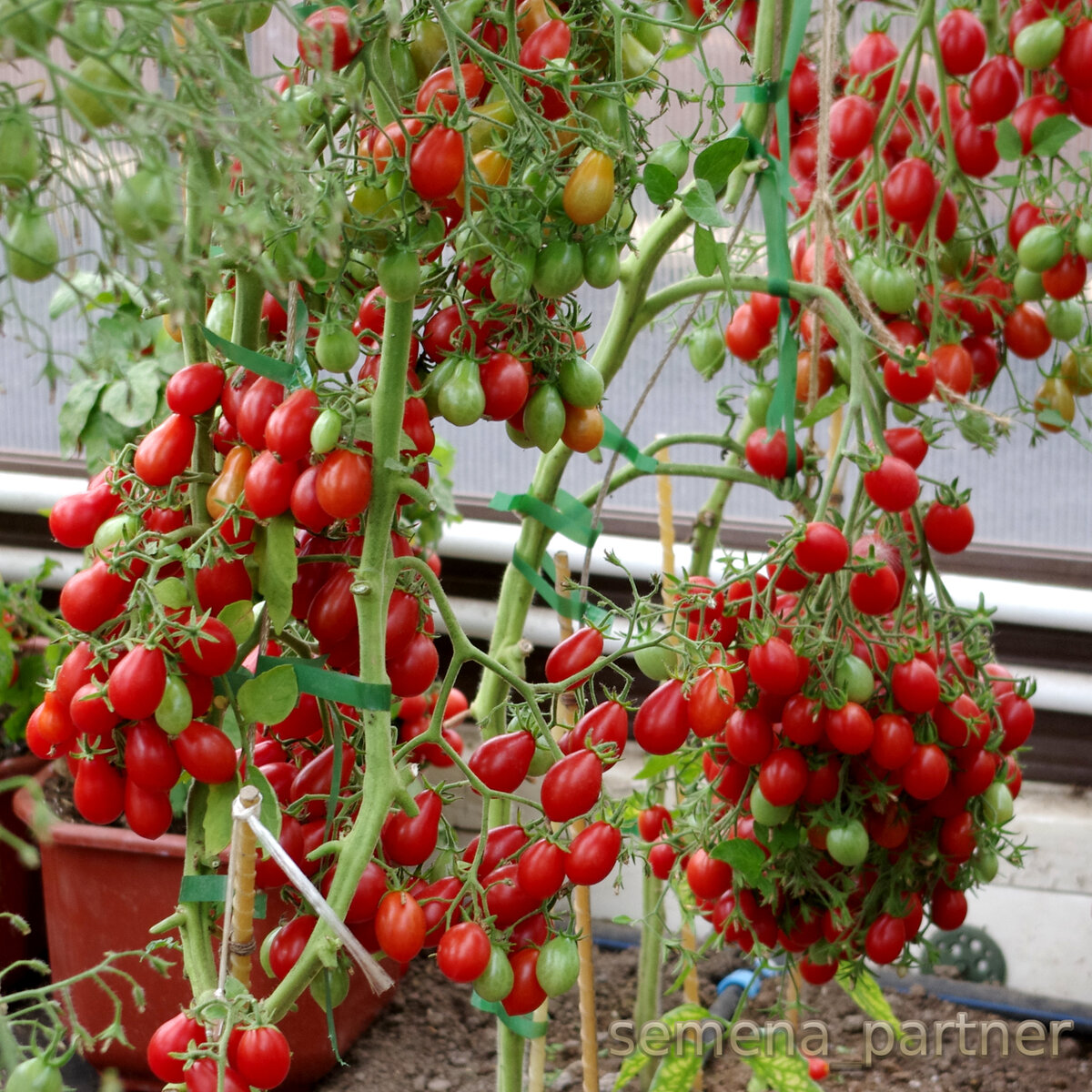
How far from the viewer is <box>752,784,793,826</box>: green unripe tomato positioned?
0.71 metres

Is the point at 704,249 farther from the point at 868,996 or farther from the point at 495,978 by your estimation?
the point at 868,996

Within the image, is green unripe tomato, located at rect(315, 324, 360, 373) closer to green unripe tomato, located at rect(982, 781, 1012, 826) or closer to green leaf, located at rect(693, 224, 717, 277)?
green leaf, located at rect(693, 224, 717, 277)

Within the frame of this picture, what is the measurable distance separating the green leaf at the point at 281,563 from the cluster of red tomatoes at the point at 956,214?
42 centimetres

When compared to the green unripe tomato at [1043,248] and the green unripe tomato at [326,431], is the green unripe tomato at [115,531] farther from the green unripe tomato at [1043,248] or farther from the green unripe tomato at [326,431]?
the green unripe tomato at [1043,248]

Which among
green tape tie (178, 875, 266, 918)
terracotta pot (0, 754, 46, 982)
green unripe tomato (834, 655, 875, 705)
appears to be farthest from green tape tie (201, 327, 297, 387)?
terracotta pot (0, 754, 46, 982)

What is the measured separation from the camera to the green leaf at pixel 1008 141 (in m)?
0.82

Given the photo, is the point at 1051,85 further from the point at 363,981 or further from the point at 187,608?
the point at 363,981

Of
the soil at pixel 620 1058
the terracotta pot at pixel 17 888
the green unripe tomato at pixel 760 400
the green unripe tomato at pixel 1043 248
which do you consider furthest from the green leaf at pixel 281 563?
the terracotta pot at pixel 17 888

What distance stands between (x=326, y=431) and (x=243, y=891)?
0.63 ft

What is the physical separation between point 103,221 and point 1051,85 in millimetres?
754

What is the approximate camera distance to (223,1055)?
1.45ft

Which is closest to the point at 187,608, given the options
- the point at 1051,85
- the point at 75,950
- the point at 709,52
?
the point at 1051,85

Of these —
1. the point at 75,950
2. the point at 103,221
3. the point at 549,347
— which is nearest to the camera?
the point at 103,221

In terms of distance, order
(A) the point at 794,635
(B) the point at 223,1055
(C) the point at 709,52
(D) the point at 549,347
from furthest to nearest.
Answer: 1. (C) the point at 709,52
2. (A) the point at 794,635
3. (D) the point at 549,347
4. (B) the point at 223,1055
